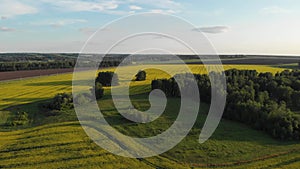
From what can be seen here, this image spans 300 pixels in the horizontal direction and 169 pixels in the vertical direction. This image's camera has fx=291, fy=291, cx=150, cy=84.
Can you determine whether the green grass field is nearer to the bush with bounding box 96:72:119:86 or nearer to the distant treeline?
the distant treeline

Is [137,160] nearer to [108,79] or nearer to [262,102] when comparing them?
[262,102]

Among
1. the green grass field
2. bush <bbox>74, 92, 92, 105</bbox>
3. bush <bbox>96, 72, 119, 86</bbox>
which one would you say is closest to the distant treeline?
the green grass field

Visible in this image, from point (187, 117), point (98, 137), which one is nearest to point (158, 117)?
point (187, 117)

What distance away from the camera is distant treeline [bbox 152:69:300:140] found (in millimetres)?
39388

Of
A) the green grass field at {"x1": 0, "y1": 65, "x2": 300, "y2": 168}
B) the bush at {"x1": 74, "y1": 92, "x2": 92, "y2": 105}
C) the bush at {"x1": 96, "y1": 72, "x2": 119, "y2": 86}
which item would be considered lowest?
the green grass field at {"x1": 0, "y1": 65, "x2": 300, "y2": 168}

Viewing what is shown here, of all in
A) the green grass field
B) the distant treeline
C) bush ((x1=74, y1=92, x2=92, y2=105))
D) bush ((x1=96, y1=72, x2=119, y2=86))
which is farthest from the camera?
bush ((x1=96, y1=72, x2=119, y2=86))

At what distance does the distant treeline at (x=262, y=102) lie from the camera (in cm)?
3939

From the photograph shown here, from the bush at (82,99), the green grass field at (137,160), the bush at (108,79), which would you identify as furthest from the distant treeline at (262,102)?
the bush at (82,99)

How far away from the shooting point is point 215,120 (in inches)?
1827

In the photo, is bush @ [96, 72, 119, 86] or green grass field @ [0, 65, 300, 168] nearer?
green grass field @ [0, 65, 300, 168]

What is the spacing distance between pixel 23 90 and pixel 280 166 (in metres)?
67.5

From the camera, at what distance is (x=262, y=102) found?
51.2 meters

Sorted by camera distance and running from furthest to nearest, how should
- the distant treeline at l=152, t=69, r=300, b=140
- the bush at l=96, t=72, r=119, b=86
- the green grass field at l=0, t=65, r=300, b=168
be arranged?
1. the bush at l=96, t=72, r=119, b=86
2. the distant treeline at l=152, t=69, r=300, b=140
3. the green grass field at l=0, t=65, r=300, b=168

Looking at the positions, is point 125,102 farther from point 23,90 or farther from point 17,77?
point 17,77
